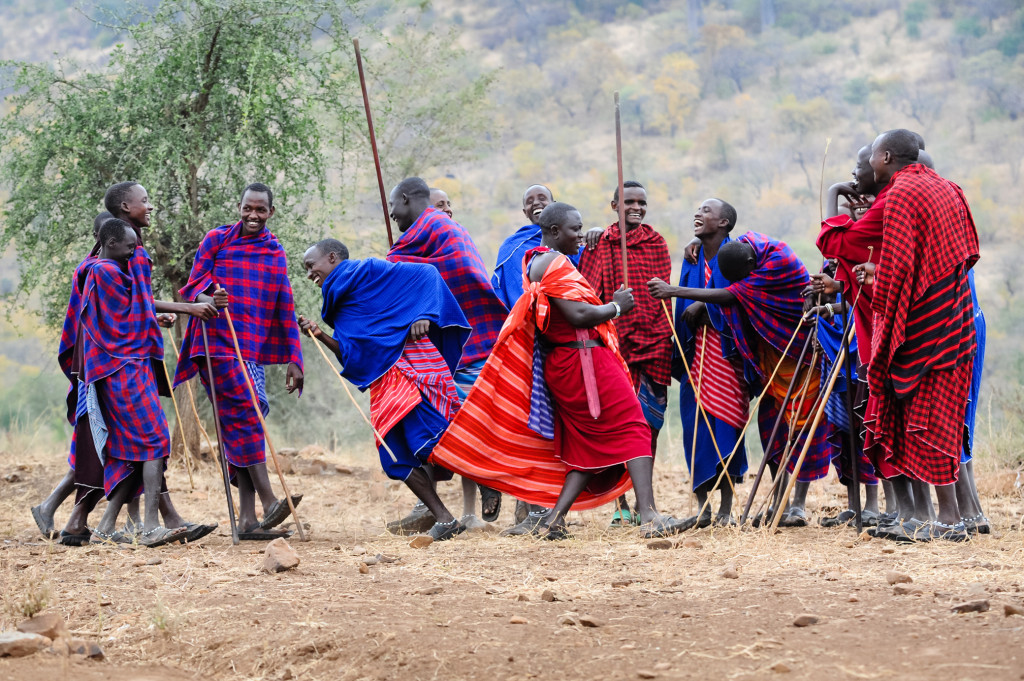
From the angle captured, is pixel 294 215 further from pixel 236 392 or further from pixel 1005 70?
pixel 1005 70

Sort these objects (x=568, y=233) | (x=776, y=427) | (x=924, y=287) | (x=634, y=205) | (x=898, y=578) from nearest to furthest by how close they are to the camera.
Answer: (x=898, y=578), (x=924, y=287), (x=568, y=233), (x=776, y=427), (x=634, y=205)

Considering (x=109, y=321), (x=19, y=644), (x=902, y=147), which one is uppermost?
(x=902, y=147)

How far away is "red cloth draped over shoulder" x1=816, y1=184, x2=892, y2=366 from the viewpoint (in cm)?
614

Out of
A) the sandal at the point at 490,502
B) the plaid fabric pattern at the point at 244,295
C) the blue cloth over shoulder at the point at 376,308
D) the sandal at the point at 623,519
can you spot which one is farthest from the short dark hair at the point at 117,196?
the sandal at the point at 623,519

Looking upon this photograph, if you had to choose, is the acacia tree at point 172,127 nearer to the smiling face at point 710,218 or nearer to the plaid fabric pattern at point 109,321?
the plaid fabric pattern at point 109,321

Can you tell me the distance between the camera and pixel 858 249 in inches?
248

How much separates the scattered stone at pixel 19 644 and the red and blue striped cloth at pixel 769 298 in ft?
15.1

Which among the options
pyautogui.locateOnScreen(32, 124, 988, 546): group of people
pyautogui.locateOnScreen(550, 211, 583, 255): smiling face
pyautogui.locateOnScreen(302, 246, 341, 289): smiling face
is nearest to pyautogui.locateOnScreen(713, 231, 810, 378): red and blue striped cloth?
pyautogui.locateOnScreen(32, 124, 988, 546): group of people

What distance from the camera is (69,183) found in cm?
1002

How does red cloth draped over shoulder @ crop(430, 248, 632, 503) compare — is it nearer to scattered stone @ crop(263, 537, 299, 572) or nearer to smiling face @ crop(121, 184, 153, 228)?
scattered stone @ crop(263, 537, 299, 572)

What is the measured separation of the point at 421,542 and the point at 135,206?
2763mm

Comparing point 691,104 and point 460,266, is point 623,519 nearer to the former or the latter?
point 460,266

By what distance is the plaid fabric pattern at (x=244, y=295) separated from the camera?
276 inches

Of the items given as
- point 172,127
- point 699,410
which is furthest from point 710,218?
point 172,127
